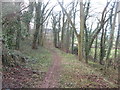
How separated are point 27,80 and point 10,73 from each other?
1082 millimetres

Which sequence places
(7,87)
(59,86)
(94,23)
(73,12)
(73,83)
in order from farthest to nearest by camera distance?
(94,23), (73,12), (73,83), (59,86), (7,87)

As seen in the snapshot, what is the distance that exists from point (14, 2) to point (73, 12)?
51.4 feet

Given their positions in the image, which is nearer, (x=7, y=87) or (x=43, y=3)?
(x=7, y=87)

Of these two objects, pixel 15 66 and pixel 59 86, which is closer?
pixel 59 86

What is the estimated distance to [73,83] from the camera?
24.9 ft

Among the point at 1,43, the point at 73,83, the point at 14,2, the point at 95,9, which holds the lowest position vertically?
the point at 73,83

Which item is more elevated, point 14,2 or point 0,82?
point 14,2

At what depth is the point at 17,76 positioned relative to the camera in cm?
781

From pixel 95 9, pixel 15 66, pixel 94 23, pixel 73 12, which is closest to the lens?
pixel 15 66

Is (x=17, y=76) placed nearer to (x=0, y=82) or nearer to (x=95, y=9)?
(x=0, y=82)

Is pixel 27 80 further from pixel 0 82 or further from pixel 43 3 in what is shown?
pixel 43 3

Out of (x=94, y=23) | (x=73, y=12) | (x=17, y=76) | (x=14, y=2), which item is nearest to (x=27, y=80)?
(x=17, y=76)

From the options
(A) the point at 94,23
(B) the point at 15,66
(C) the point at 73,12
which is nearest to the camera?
(B) the point at 15,66

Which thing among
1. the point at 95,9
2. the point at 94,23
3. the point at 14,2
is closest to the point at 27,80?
the point at 14,2
